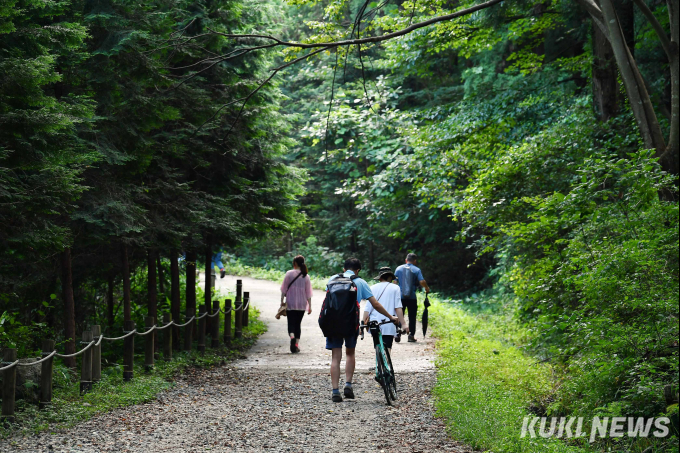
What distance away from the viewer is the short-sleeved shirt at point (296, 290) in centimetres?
1277

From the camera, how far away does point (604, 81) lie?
11656 mm

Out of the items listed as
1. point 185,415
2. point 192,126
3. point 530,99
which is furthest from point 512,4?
point 185,415

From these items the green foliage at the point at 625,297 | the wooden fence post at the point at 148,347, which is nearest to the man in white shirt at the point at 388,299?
the green foliage at the point at 625,297

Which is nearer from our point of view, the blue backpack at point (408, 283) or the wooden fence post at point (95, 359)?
the wooden fence post at point (95, 359)

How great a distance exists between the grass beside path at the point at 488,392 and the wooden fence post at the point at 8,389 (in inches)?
199

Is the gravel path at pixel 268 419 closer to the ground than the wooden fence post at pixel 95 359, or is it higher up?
closer to the ground

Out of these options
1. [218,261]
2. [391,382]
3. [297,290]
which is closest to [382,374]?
[391,382]

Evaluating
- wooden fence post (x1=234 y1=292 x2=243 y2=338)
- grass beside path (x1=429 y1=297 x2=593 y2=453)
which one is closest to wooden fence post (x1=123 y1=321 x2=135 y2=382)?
grass beside path (x1=429 y1=297 x2=593 y2=453)

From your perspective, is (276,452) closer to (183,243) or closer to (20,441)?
(20,441)

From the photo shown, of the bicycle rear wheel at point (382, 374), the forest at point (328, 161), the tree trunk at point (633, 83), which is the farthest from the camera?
the tree trunk at point (633, 83)

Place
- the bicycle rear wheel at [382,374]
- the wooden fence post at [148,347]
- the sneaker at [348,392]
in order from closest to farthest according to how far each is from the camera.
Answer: the bicycle rear wheel at [382,374]
the sneaker at [348,392]
the wooden fence post at [148,347]

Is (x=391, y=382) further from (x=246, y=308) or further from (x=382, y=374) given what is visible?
(x=246, y=308)

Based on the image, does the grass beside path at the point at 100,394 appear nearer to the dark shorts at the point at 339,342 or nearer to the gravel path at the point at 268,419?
the gravel path at the point at 268,419

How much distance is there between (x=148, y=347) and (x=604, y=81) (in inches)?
383
